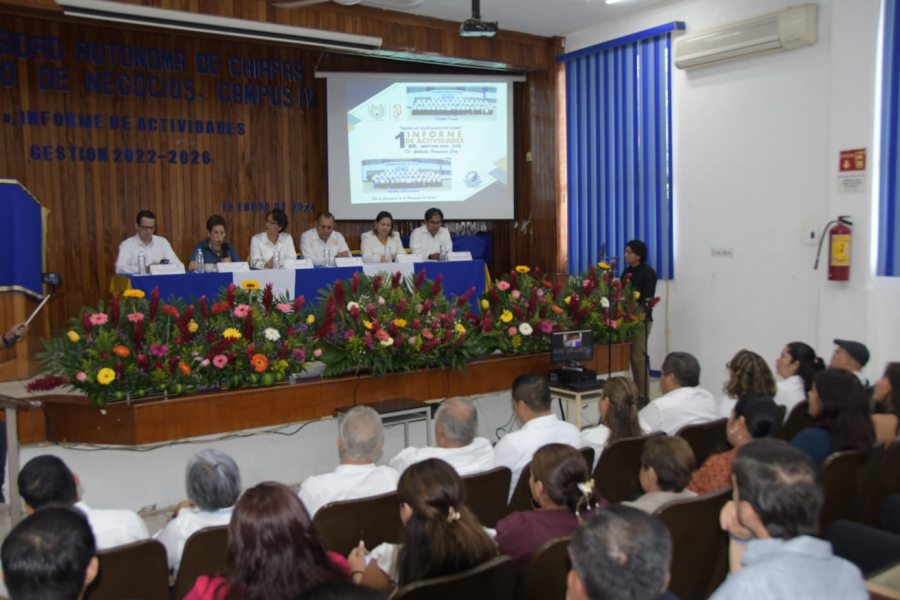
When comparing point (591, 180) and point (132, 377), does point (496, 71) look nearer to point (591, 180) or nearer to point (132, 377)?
point (591, 180)

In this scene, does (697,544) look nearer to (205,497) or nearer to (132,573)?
(205,497)

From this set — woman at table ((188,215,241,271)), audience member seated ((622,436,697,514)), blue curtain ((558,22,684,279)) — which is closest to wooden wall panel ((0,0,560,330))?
Result: blue curtain ((558,22,684,279))

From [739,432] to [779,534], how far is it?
140 centimetres

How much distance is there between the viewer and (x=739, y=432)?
10.3 feet

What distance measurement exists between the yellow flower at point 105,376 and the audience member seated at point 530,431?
195 cm

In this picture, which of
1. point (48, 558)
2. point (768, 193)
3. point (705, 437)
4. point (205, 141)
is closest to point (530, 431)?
point (705, 437)

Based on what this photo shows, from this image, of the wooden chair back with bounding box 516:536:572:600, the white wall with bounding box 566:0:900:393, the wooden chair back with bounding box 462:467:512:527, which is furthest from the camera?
the white wall with bounding box 566:0:900:393

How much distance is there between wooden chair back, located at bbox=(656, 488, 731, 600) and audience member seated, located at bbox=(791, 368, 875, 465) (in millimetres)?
783

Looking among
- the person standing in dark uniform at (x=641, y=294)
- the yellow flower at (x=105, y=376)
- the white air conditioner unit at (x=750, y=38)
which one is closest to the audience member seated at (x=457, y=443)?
the yellow flower at (x=105, y=376)

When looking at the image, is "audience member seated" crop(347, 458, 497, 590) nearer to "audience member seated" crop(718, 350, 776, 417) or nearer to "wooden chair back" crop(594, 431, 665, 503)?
"wooden chair back" crop(594, 431, 665, 503)

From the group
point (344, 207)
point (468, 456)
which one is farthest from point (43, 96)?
point (468, 456)

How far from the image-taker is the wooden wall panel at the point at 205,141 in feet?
24.1

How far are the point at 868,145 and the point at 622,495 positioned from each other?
13.9ft

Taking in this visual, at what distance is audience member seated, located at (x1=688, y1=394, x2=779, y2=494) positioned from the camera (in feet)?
9.53
